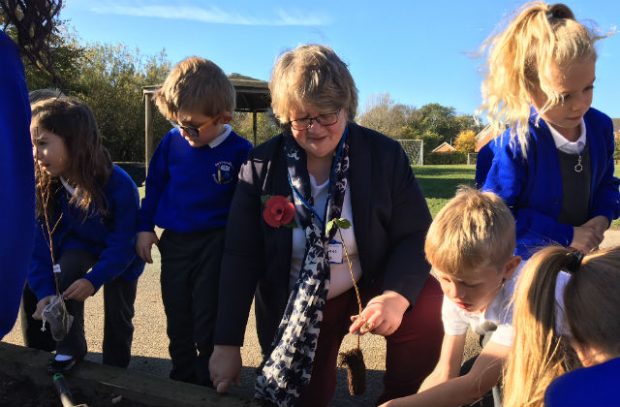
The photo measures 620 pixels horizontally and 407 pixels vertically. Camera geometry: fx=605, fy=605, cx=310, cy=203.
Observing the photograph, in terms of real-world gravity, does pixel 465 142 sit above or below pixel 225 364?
above

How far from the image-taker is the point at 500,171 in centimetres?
242

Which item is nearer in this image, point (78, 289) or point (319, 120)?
point (319, 120)

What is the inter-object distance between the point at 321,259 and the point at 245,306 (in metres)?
0.38

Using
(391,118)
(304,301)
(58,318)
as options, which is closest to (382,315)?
(304,301)

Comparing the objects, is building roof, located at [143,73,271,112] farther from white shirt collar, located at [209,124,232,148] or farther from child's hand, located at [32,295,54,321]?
child's hand, located at [32,295,54,321]

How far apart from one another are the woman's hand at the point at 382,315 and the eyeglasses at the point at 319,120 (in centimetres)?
67

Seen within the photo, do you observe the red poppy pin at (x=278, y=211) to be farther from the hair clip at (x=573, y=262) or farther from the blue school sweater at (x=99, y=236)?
the hair clip at (x=573, y=262)

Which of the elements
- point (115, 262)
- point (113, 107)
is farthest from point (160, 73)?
point (115, 262)

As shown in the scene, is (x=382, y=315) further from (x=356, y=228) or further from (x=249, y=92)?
(x=249, y=92)

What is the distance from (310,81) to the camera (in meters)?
2.19

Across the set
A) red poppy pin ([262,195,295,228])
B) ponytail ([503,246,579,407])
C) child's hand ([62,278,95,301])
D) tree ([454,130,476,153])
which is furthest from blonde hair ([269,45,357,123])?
tree ([454,130,476,153])

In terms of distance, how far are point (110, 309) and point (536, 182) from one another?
2.14 m

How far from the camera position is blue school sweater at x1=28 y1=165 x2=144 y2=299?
2.85 metres

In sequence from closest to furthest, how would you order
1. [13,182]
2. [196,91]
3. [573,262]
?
1. [13,182]
2. [573,262]
3. [196,91]
